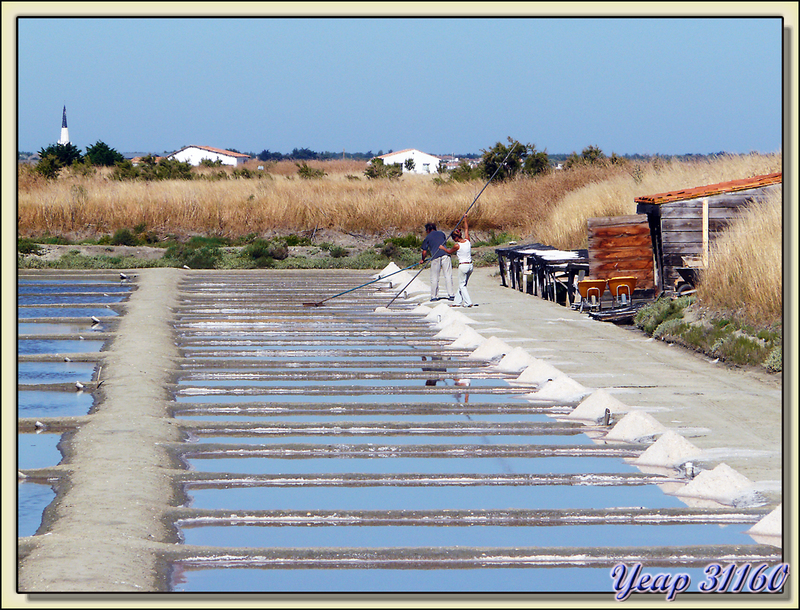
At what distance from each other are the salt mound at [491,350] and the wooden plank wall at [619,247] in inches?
178

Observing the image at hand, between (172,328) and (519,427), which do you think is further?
(172,328)

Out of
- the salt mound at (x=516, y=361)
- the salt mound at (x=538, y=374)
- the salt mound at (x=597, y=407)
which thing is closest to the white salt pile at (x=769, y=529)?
the salt mound at (x=597, y=407)

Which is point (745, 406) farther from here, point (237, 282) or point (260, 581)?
point (237, 282)

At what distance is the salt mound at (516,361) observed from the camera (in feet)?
38.0

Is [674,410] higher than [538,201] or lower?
lower

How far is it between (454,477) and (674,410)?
9.62 ft

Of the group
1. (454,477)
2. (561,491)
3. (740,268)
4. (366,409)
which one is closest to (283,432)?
(366,409)

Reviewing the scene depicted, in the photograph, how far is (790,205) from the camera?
5766mm

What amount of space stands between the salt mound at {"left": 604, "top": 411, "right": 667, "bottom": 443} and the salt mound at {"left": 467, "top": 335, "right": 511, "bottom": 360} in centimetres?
390

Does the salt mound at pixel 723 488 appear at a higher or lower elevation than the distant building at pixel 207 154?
lower

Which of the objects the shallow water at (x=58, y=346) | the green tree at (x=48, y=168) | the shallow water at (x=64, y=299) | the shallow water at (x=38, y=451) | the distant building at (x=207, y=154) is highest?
the distant building at (x=207, y=154)

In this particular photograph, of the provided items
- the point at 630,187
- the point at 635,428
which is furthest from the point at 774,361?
the point at 630,187

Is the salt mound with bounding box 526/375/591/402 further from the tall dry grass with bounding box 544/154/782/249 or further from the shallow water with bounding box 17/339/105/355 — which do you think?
the tall dry grass with bounding box 544/154/782/249

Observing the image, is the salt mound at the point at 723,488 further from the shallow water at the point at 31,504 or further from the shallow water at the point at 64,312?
the shallow water at the point at 64,312
